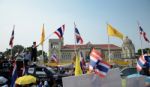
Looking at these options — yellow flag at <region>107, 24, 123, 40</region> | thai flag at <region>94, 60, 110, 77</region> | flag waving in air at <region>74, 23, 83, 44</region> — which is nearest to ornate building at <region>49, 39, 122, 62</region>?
flag waving in air at <region>74, 23, 83, 44</region>

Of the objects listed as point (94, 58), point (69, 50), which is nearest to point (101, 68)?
point (94, 58)

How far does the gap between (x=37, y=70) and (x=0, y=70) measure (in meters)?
2.29

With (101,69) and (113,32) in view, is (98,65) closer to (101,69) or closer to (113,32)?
(101,69)

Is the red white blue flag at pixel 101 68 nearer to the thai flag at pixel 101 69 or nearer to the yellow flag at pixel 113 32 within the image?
the thai flag at pixel 101 69

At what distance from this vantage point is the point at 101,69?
776 centimetres

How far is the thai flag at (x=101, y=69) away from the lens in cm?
766

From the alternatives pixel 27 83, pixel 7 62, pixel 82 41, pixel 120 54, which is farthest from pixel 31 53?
pixel 120 54

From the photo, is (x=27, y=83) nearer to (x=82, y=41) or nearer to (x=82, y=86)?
(x=82, y=86)

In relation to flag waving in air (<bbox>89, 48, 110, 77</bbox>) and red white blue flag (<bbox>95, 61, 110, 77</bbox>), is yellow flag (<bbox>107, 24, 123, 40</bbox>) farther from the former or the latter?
red white blue flag (<bbox>95, 61, 110, 77</bbox>)

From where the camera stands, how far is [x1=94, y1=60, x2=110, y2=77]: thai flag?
7.66m

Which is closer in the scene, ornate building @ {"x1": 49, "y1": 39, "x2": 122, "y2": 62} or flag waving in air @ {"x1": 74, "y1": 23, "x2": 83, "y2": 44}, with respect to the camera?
flag waving in air @ {"x1": 74, "y1": 23, "x2": 83, "y2": 44}

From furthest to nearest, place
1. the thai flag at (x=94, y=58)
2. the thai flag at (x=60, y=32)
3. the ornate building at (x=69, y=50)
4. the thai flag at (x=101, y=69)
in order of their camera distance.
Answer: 1. the ornate building at (x=69, y=50)
2. the thai flag at (x=60, y=32)
3. the thai flag at (x=94, y=58)
4. the thai flag at (x=101, y=69)

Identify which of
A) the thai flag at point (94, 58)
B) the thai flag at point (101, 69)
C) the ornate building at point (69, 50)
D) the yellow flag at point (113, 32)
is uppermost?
the ornate building at point (69, 50)

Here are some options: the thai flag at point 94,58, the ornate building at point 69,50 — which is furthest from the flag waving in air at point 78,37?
the ornate building at point 69,50
